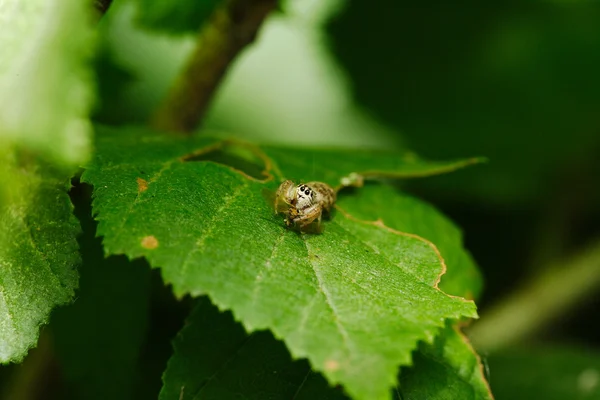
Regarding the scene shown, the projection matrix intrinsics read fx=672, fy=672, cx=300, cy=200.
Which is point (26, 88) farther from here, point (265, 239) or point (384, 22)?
point (384, 22)

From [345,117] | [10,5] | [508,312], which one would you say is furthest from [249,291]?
[345,117]

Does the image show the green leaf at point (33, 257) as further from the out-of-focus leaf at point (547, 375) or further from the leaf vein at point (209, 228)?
the out-of-focus leaf at point (547, 375)

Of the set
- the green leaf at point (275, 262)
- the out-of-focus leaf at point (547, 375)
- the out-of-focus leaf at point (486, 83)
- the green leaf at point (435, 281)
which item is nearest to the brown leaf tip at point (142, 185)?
the green leaf at point (275, 262)

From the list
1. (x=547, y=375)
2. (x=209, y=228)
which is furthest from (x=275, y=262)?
(x=547, y=375)

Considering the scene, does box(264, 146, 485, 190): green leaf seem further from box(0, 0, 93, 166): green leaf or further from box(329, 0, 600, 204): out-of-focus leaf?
box(329, 0, 600, 204): out-of-focus leaf

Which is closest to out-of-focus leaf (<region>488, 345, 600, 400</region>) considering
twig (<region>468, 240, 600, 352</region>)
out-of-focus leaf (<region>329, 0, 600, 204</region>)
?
twig (<region>468, 240, 600, 352</region>)

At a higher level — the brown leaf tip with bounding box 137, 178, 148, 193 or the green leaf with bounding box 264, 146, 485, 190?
the green leaf with bounding box 264, 146, 485, 190
